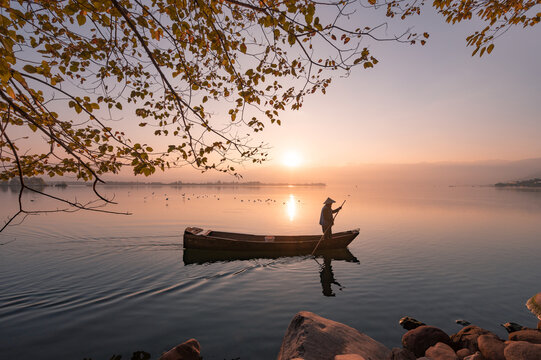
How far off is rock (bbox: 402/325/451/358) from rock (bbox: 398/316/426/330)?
4.62 feet

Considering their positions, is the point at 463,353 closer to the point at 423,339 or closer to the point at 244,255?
the point at 423,339

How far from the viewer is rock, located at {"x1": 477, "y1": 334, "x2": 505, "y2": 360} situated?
5137 millimetres

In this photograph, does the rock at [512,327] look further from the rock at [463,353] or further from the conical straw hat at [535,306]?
the rock at [463,353]

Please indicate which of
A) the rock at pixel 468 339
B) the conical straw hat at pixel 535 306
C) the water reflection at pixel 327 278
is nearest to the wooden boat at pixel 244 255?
the water reflection at pixel 327 278

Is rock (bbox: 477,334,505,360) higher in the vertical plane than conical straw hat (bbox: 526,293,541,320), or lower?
higher

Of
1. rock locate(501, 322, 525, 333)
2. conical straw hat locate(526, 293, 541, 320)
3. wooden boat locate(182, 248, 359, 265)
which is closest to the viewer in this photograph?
rock locate(501, 322, 525, 333)

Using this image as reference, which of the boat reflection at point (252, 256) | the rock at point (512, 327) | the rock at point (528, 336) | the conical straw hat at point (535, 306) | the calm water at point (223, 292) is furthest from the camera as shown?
the boat reflection at point (252, 256)

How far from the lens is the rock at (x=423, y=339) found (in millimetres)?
5941

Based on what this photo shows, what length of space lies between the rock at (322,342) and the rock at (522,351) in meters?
2.21

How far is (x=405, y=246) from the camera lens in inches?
726

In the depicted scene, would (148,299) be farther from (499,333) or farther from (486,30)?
(486,30)

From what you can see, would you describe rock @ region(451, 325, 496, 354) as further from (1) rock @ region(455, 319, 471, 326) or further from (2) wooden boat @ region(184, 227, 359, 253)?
(2) wooden boat @ region(184, 227, 359, 253)

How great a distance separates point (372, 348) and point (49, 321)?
30.1 ft

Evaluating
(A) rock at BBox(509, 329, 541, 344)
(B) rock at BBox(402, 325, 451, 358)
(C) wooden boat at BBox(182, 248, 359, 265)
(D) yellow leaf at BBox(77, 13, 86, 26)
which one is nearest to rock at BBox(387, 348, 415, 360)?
(B) rock at BBox(402, 325, 451, 358)
